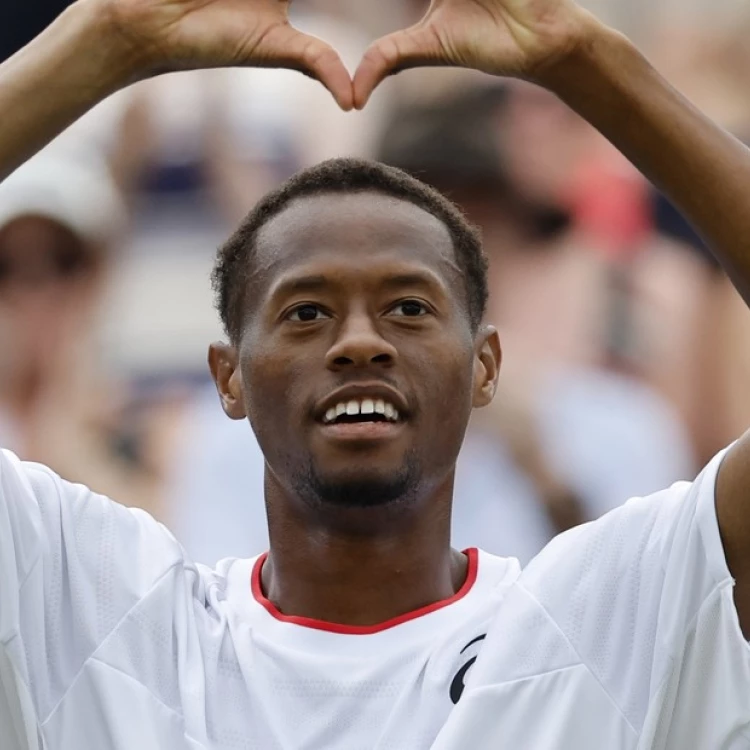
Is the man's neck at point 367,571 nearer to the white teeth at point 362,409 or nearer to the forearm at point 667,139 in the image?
the white teeth at point 362,409

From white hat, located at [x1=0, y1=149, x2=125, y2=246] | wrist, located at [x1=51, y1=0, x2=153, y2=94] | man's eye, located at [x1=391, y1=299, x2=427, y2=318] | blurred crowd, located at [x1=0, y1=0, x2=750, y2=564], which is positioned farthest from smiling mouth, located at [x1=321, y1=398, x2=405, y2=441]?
white hat, located at [x1=0, y1=149, x2=125, y2=246]

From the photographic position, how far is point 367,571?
324 cm

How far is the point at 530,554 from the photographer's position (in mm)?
5105

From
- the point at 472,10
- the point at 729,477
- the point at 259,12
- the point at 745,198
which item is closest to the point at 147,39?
the point at 259,12

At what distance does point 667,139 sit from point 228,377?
1.11 meters

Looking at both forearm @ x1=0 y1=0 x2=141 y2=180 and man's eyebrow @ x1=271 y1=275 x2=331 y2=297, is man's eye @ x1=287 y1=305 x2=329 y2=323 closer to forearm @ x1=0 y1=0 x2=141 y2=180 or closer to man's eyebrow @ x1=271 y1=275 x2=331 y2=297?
man's eyebrow @ x1=271 y1=275 x2=331 y2=297

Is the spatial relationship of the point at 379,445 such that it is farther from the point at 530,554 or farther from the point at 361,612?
the point at 530,554

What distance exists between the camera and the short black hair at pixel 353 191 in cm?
338

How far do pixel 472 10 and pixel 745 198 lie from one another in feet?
1.78

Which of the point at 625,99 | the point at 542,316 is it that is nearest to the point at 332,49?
the point at 625,99

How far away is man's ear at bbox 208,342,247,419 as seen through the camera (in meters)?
3.45

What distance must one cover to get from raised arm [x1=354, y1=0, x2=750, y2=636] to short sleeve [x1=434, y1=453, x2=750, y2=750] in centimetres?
7

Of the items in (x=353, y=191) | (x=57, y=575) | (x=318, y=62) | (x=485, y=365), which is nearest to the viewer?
(x=318, y=62)

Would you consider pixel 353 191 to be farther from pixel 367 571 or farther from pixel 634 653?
pixel 634 653
